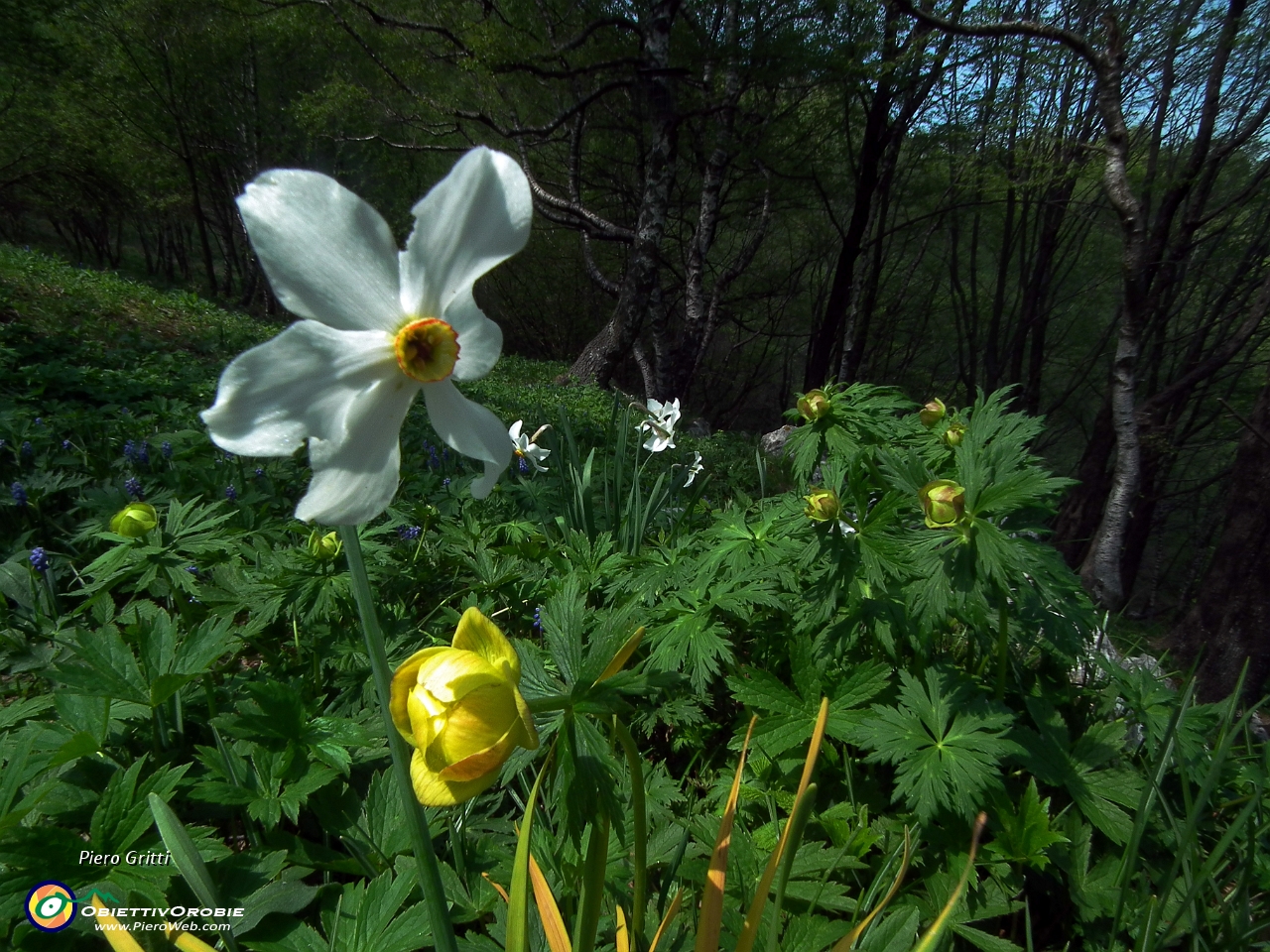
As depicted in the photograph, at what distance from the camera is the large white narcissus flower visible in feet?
1.50

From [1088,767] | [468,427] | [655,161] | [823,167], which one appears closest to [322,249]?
[468,427]

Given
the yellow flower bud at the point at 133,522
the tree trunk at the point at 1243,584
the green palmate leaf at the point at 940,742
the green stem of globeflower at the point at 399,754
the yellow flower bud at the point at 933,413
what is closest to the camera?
the green stem of globeflower at the point at 399,754

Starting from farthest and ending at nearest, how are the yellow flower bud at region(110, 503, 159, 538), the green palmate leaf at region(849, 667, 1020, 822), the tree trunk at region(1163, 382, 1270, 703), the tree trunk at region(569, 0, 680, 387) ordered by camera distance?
the tree trunk at region(569, 0, 680, 387) < the tree trunk at region(1163, 382, 1270, 703) < the yellow flower bud at region(110, 503, 159, 538) < the green palmate leaf at region(849, 667, 1020, 822)

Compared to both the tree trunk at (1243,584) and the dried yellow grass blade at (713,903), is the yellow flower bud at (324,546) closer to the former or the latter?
the dried yellow grass blade at (713,903)

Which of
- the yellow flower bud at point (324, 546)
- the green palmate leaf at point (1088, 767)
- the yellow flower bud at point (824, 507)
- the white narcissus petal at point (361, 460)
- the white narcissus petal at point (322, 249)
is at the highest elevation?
the white narcissus petal at point (322, 249)

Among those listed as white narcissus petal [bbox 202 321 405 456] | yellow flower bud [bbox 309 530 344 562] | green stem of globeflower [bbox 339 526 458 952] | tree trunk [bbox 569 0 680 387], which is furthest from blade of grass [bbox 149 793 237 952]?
tree trunk [bbox 569 0 680 387]

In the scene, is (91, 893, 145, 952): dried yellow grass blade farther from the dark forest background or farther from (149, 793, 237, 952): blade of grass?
the dark forest background

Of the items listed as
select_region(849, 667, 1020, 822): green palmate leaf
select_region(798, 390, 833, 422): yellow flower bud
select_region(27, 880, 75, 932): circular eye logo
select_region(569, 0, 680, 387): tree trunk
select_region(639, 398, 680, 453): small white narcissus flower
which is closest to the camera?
select_region(27, 880, 75, 932): circular eye logo

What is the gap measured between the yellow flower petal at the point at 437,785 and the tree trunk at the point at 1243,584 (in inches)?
165

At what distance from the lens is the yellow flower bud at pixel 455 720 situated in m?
0.45

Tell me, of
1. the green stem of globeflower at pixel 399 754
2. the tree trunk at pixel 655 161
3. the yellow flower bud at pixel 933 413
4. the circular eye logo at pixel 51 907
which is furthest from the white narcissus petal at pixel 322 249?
the tree trunk at pixel 655 161

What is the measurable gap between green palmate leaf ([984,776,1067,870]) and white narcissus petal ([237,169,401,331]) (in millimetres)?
1288

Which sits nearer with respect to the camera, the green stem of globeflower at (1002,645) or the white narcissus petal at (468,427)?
the white narcissus petal at (468,427)

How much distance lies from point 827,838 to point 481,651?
1.00 metres
